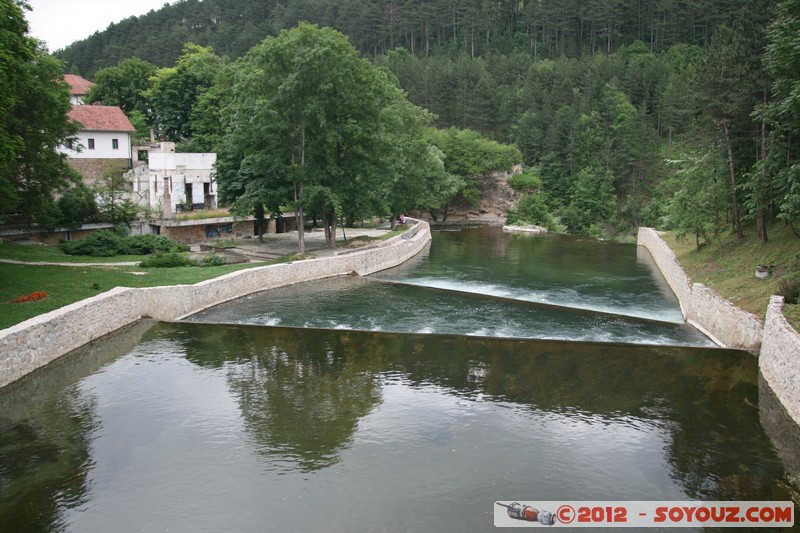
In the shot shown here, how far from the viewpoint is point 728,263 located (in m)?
31.6

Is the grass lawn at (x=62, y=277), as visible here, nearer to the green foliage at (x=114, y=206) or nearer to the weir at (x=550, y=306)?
the green foliage at (x=114, y=206)

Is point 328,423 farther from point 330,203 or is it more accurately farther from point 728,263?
point 330,203

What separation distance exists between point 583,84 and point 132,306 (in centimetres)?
8988

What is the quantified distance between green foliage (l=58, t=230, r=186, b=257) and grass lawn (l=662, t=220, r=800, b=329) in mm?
30428

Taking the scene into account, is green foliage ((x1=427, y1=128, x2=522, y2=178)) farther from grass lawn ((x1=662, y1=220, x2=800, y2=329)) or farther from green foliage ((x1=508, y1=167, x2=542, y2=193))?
grass lawn ((x1=662, y1=220, x2=800, y2=329))

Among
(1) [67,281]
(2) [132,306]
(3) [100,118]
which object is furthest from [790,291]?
(3) [100,118]

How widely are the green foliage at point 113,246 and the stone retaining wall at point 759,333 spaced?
29341 millimetres

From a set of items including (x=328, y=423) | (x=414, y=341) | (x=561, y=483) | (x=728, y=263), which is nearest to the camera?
(x=561, y=483)

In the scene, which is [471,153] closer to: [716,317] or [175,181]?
[175,181]

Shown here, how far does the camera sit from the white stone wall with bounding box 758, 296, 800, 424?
16.9 m

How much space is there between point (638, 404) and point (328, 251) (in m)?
29.2

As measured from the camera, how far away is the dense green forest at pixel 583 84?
3134 cm

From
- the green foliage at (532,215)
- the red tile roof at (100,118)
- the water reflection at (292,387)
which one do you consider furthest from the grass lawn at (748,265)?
the red tile roof at (100,118)

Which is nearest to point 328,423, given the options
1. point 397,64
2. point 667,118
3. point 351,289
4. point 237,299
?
point 237,299
